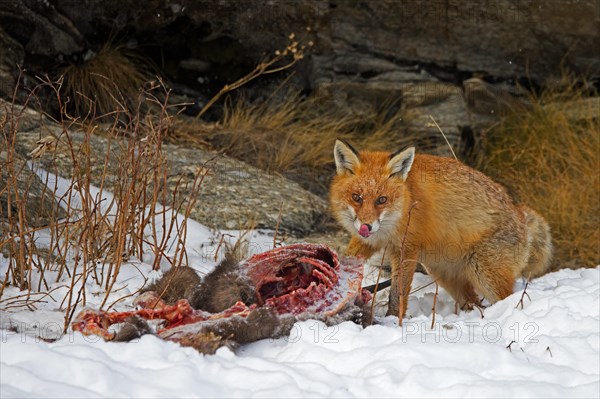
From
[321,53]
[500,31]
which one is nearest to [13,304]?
[321,53]

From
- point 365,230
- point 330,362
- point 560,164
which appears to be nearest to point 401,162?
point 365,230

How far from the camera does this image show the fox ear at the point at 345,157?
4969 mm

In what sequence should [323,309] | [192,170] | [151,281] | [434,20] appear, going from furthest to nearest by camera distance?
[434,20] < [192,170] < [151,281] < [323,309]

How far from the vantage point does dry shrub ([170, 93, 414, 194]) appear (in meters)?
7.82

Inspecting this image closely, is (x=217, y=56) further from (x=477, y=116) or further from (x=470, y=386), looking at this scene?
(x=470, y=386)

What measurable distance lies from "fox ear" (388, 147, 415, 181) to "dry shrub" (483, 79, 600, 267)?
2887mm

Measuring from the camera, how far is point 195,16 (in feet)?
28.6

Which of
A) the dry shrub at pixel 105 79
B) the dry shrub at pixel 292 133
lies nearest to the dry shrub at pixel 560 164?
the dry shrub at pixel 292 133

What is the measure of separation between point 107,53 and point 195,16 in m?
1.15

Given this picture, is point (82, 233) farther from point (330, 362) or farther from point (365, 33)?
point (365, 33)

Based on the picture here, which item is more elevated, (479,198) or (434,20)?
(434,20)

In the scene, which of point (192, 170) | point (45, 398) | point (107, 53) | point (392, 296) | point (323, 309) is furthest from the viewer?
point (107, 53)

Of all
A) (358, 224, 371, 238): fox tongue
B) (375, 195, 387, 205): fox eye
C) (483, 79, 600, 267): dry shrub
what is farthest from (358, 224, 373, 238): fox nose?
(483, 79, 600, 267): dry shrub

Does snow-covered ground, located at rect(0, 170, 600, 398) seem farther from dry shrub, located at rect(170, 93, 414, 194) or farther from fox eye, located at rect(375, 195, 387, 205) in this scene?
dry shrub, located at rect(170, 93, 414, 194)
